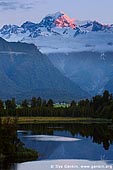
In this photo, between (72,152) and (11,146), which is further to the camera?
(72,152)

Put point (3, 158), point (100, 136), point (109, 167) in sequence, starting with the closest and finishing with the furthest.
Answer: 1. point (109, 167)
2. point (3, 158)
3. point (100, 136)

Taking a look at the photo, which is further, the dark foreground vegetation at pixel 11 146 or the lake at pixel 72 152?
the dark foreground vegetation at pixel 11 146

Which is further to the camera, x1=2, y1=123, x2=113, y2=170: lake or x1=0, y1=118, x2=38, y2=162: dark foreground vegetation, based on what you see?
x1=0, y1=118, x2=38, y2=162: dark foreground vegetation

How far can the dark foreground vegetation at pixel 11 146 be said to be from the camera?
76.6 meters

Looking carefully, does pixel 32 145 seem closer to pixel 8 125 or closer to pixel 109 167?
pixel 8 125

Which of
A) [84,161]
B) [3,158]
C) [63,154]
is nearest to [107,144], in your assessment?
[63,154]

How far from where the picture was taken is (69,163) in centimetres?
7531

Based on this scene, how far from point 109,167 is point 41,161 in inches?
422

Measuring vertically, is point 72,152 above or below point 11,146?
below

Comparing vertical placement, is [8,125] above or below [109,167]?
above

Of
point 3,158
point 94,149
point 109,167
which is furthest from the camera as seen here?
point 94,149

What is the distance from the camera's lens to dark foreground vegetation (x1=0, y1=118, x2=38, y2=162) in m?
76.6

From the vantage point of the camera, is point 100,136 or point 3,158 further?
point 100,136

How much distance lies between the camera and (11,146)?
78.0 metres
